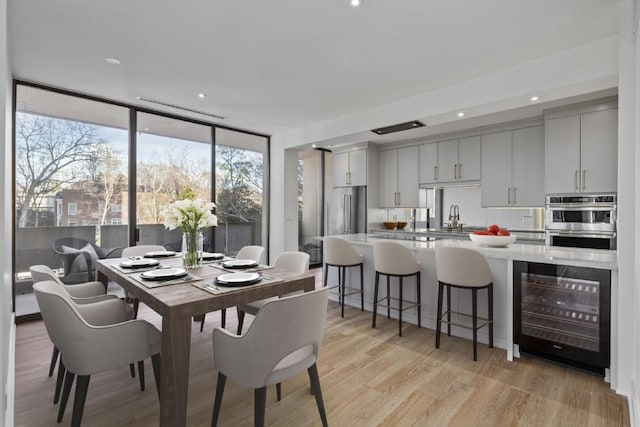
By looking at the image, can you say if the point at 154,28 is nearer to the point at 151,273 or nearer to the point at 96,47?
the point at 96,47

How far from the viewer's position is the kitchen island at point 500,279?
90.1 inches

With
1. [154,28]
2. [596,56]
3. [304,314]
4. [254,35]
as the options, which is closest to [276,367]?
[304,314]

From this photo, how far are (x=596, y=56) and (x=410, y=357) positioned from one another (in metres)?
2.80

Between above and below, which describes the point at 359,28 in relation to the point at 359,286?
above

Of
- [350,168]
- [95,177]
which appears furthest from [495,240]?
[95,177]

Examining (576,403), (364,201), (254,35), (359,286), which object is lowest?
(576,403)

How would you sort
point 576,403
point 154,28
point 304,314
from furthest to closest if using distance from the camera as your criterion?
point 154,28
point 576,403
point 304,314

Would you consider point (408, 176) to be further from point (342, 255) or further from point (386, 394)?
point (386, 394)

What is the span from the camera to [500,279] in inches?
111

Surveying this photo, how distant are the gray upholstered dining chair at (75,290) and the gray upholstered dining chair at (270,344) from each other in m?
1.37

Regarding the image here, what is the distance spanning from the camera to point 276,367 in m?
1.59

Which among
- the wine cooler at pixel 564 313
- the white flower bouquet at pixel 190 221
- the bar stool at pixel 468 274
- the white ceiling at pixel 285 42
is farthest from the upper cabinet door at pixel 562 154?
the white flower bouquet at pixel 190 221

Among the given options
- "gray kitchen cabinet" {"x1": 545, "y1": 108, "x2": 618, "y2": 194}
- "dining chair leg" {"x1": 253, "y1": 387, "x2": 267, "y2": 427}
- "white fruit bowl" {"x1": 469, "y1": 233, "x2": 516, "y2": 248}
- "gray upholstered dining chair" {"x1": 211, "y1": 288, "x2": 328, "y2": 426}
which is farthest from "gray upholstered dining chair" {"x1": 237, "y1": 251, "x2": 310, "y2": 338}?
"gray kitchen cabinet" {"x1": 545, "y1": 108, "x2": 618, "y2": 194}

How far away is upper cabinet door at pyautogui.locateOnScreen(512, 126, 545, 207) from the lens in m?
4.36
